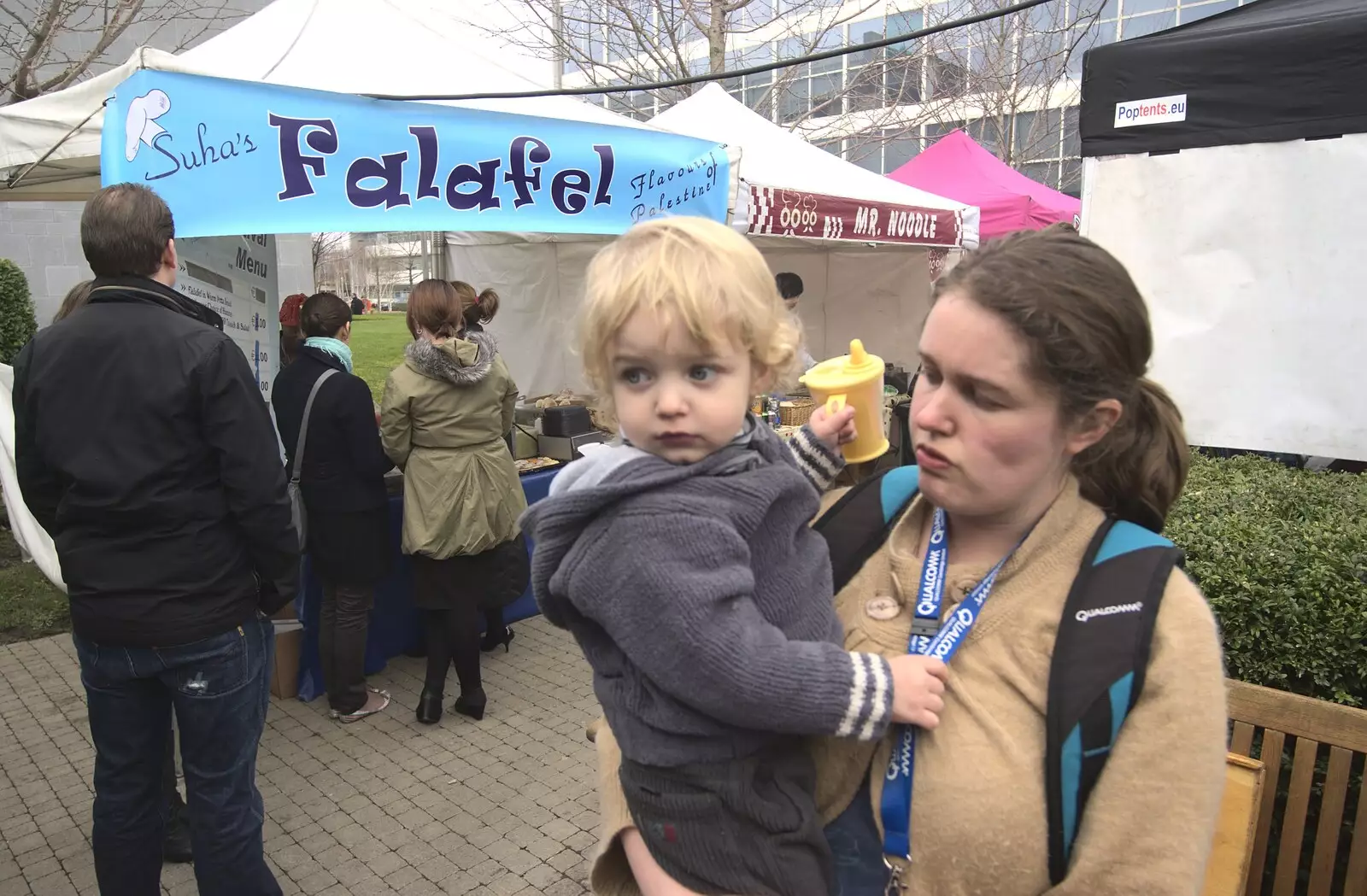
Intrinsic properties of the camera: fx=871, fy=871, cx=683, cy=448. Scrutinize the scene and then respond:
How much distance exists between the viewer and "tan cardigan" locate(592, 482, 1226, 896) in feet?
3.21

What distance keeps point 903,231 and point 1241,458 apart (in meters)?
4.30

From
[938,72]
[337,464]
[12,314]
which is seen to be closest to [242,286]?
[337,464]

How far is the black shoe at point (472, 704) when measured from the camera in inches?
178

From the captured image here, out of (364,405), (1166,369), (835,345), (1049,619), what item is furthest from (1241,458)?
(835,345)

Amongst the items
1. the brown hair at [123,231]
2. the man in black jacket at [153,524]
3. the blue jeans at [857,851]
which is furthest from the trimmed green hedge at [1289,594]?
the brown hair at [123,231]

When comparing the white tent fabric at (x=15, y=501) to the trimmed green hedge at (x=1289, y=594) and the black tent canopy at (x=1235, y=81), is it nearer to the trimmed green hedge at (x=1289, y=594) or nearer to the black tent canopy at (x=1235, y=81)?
the trimmed green hedge at (x=1289, y=594)

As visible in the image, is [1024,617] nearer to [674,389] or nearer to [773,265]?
[674,389]

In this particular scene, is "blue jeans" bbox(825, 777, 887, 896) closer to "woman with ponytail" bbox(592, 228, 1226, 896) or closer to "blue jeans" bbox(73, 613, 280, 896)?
"woman with ponytail" bbox(592, 228, 1226, 896)

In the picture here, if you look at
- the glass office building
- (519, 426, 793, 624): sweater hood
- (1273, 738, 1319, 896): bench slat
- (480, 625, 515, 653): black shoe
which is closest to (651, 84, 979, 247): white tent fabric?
(480, 625, 515, 653): black shoe

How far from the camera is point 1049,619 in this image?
1.08 m

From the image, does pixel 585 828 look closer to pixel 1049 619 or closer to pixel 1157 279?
pixel 1049 619

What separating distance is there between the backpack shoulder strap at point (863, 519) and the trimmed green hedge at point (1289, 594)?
131cm

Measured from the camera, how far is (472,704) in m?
4.52

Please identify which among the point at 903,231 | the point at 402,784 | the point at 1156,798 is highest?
the point at 903,231
